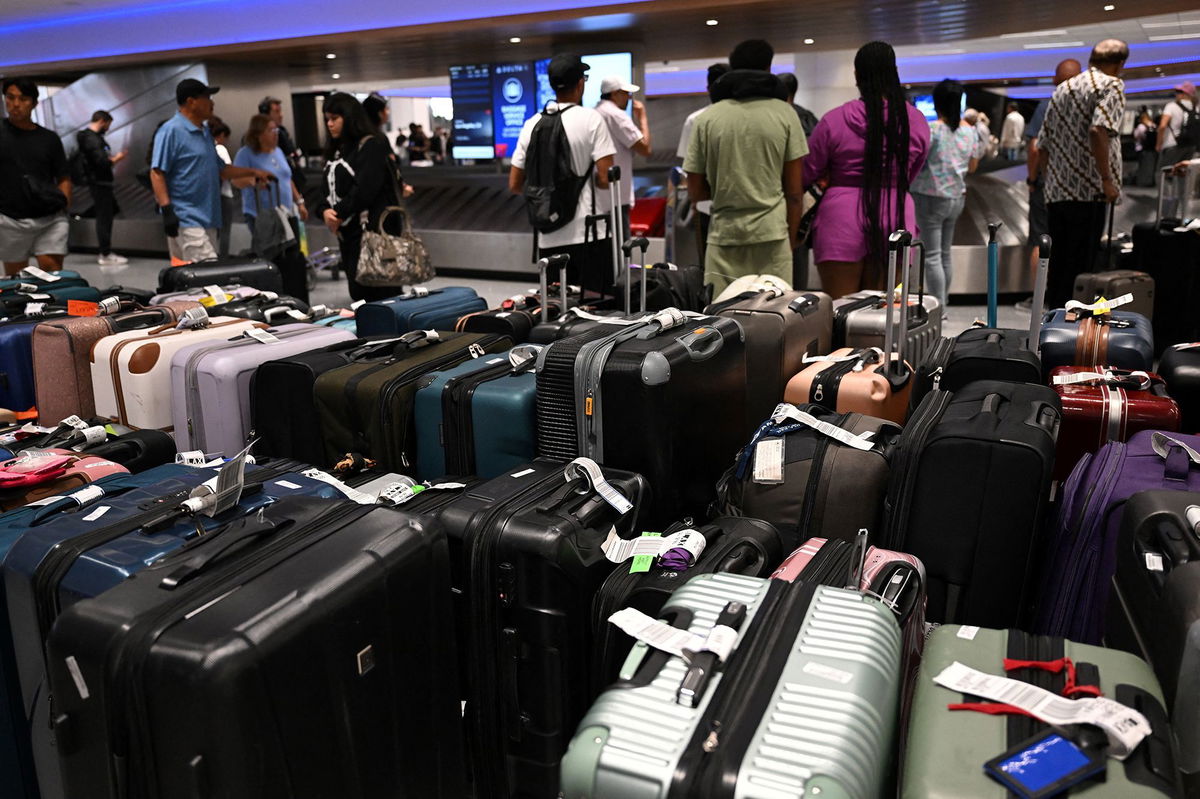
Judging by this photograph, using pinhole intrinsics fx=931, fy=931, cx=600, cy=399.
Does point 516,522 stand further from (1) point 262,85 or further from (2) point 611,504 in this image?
(1) point 262,85

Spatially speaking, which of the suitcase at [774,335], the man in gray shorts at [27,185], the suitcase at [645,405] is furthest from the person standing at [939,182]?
the man in gray shorts at [27,185]

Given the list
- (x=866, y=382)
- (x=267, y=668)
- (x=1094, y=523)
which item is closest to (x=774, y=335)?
(x=866, y=382)

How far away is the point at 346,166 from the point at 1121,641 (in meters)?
4.61

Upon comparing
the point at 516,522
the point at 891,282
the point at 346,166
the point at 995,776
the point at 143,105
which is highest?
the point at 143,105

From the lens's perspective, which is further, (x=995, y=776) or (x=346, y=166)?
(x=346, y=166)

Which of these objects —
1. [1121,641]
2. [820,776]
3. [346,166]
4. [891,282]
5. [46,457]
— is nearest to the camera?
[820,776]

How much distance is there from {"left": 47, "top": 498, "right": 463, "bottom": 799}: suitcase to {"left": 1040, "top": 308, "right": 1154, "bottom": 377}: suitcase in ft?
8.35

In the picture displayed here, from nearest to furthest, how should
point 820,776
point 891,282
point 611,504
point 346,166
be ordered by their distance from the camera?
point 820,776 < point 611,504 < point 891,282 < point 346,166

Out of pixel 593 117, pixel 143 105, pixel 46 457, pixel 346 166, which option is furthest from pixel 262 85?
pixel 46 457

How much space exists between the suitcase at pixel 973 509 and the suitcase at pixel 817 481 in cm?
7

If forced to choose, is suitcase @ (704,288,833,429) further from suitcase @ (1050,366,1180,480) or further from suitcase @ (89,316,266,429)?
suitcase @ (89,316,266,429)

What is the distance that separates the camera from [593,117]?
468 centimetres

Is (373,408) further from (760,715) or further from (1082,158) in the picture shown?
(1082,158)

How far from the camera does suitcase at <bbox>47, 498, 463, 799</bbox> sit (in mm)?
1284
